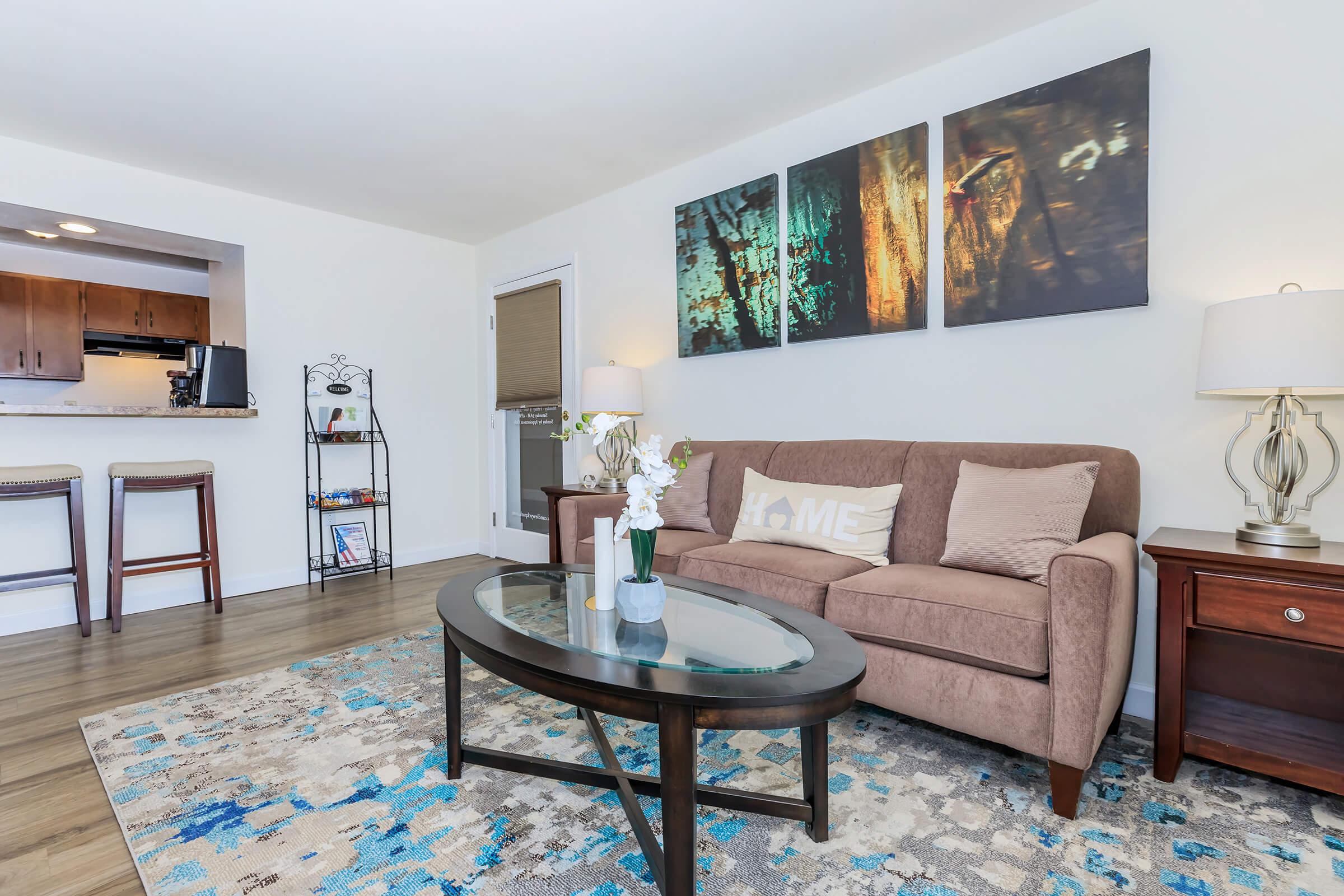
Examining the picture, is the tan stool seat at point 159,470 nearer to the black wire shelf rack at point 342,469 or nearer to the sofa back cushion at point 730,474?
the black wire shelf rack at point 342,469

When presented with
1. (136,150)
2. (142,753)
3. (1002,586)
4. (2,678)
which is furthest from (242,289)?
(1002,586)

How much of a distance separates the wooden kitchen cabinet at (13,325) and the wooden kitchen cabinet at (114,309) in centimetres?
35

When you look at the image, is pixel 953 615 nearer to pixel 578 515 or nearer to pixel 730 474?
pixel 730 474

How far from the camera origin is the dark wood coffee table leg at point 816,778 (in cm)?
151

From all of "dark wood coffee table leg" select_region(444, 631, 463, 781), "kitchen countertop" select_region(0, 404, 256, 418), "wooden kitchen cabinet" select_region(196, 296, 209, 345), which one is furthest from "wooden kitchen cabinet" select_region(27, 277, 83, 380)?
"dark wood coffee table leg" select_region(444, 631, 463, 781)

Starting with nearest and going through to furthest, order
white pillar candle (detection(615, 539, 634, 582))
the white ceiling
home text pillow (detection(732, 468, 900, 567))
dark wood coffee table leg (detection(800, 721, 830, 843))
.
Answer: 1. dark wood coffee table leg (detection(800, 721, 830, 843))
2. white pillar candle (detection(615, 539, 634, 582))
3. the white ceiling
4. home text pillow (detection(732, 468, 900, 567))

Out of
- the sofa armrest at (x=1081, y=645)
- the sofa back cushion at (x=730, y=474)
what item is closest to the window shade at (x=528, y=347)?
the sofa back cushion at (x=730, y=474)

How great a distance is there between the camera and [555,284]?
180 inches

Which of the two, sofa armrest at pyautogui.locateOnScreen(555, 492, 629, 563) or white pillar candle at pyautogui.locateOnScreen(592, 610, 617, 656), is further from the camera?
sofa armrest at pyautogui.locateOnScreen(555, 492, 629, 563)

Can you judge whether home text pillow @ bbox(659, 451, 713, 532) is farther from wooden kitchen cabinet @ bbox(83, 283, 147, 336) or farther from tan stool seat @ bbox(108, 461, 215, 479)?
wooden kitchen cabinet @ bbox(83, 283, 147, 336)

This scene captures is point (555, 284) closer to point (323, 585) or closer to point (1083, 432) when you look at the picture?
point (323, 585)

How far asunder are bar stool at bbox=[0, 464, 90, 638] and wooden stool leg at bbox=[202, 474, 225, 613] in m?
0.53

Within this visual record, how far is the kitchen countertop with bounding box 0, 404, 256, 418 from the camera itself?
3.20 m

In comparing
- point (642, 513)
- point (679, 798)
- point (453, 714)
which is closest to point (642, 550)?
point (642, 513)
